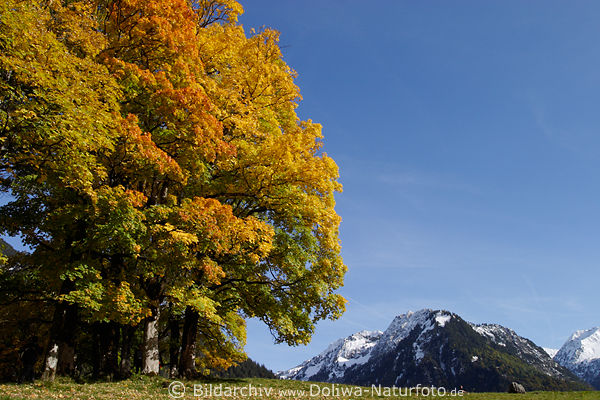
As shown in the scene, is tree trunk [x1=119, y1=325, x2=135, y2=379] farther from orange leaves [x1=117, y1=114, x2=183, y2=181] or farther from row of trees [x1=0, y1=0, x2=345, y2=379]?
orange leaves [x1=117, y1=114, x2=183, y2=181]

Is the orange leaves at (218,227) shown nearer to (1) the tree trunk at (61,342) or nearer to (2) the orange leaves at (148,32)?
(1) the tree trunk at (61,342)

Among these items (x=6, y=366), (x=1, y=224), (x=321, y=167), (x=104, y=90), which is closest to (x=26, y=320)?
(x=6, y=366)

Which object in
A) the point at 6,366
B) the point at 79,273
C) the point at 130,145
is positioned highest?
the point at 130,145

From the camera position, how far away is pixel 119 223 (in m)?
13.9

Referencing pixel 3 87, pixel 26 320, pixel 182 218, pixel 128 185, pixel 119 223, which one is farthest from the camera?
pixel 26 320

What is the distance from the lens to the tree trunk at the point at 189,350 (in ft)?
67.2

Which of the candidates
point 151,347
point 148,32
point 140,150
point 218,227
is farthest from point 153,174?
point 151,347

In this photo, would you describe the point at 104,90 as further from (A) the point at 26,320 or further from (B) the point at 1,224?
(A) the point at 26,320

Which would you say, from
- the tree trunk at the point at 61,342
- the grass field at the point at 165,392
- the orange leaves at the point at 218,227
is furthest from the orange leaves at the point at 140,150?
the grass field at the point at 165,392

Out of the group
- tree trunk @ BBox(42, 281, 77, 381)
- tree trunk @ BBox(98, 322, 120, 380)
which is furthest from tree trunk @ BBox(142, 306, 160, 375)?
tree trunk @ BBox(42, 281, 77, 381)

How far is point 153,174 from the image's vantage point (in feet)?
53.4

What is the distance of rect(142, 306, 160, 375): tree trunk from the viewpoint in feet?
60.6

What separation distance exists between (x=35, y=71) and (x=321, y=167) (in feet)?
40.2

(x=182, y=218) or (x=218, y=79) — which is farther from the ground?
(x=218, y=79)
